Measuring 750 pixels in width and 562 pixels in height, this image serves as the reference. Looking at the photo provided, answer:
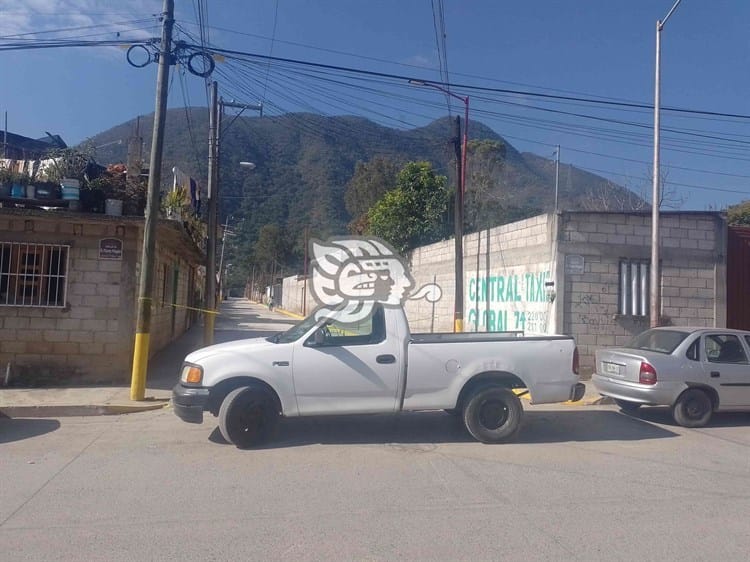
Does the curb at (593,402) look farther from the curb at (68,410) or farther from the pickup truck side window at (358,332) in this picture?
the curb at (68,410)

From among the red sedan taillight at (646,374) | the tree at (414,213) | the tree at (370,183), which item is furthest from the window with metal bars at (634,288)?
the tree at (370,183)

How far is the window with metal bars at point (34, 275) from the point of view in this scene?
37.2 feet

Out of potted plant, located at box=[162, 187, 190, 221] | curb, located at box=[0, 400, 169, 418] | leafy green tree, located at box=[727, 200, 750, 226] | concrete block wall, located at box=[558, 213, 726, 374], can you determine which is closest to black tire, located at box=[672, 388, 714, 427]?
concrete block wall, located at box=[558, 213, 726, 374]

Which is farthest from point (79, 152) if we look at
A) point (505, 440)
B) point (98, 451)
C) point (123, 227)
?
point (505, 440)

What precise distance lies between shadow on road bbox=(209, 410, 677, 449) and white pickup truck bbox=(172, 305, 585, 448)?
16.8 inches

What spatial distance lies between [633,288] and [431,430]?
704 centimetres

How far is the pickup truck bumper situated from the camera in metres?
7.33

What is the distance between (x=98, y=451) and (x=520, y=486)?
4716 mm

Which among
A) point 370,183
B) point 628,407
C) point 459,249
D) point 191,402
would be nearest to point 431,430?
point 191,402

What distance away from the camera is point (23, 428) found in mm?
8477

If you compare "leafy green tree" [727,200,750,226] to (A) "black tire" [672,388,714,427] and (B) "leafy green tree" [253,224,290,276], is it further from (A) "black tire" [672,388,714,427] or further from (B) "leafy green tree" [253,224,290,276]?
(B) "leafy green tree" [253,224,290,276]

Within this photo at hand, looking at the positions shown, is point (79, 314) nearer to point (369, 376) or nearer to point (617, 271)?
point (369, 376)

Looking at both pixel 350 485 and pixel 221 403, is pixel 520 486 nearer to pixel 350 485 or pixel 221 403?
pixel 350 485

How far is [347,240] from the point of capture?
22828 millimetres
